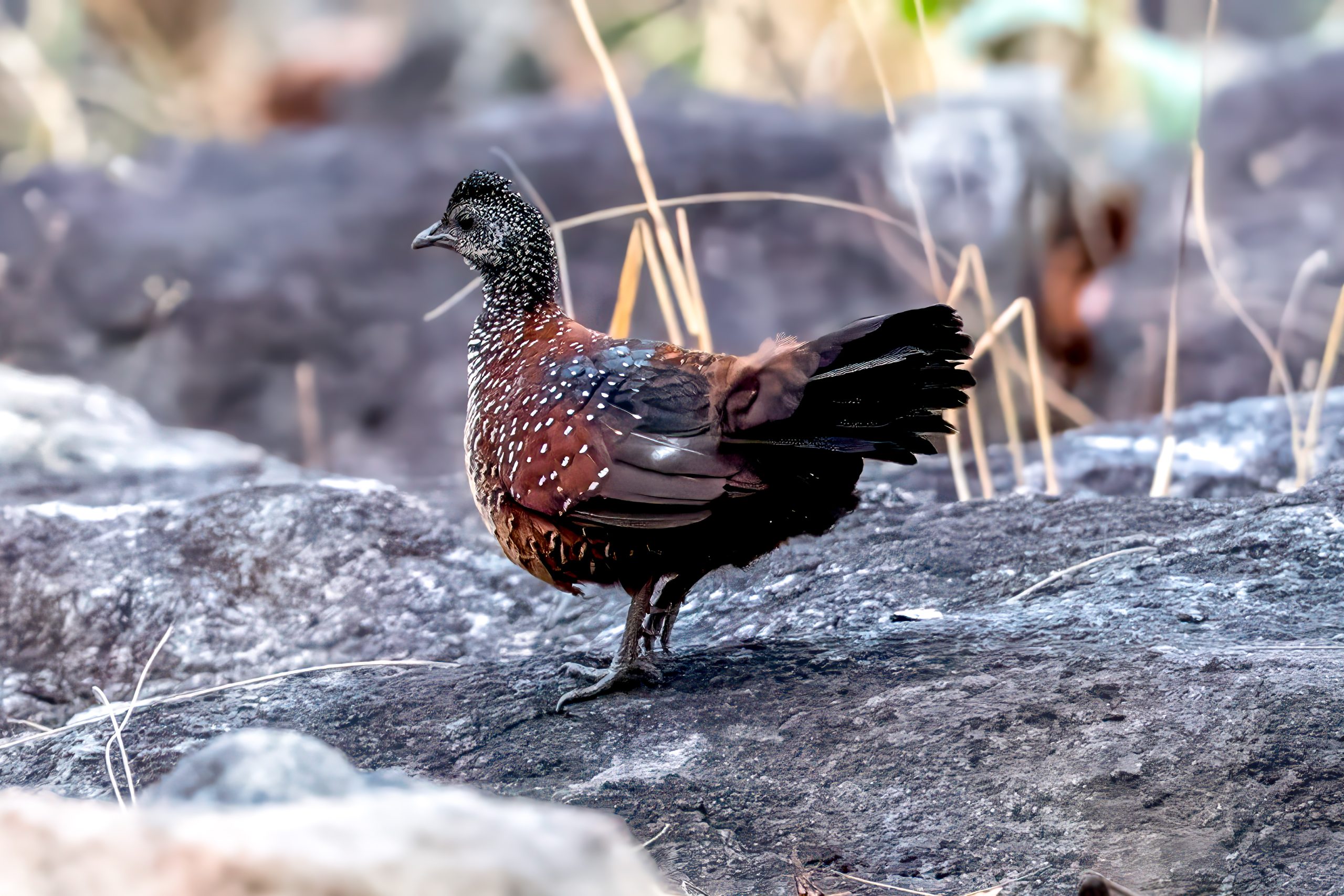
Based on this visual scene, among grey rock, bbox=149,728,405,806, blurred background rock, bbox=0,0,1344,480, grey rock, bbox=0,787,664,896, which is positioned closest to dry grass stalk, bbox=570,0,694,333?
blurred background rock, bbox=0,0,1344,480

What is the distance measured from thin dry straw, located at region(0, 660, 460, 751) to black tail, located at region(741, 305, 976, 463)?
1023 mm

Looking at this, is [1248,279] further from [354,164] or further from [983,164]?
[354,164]

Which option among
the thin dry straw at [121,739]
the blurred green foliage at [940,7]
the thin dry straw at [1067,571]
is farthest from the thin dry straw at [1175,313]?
the blurred green foliage at [940,7]

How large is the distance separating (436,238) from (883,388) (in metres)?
1.37

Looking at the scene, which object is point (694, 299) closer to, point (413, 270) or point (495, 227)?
point (495, 227)

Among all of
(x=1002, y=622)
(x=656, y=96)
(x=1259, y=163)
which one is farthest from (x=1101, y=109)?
(x=1002, y=622)

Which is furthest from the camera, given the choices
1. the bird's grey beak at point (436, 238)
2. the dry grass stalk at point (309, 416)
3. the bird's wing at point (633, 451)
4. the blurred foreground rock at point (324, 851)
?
the dry grass stalk at point (309, 416)

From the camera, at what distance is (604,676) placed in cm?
259

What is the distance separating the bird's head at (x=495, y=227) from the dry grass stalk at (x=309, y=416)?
2871 mm

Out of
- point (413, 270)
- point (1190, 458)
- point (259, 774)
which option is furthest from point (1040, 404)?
point (413, 270)

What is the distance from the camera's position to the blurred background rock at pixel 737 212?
5.94 metres

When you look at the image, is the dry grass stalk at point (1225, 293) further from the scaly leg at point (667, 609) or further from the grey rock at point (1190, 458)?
the scaly leg at point (667, 609)

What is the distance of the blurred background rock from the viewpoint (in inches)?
234

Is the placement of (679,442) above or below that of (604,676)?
above
